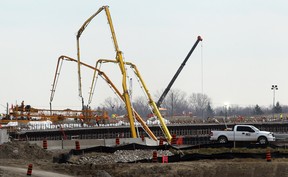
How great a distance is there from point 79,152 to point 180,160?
7.73 metres

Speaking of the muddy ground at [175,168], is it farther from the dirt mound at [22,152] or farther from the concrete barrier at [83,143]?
the concrete barrier at [83,143]

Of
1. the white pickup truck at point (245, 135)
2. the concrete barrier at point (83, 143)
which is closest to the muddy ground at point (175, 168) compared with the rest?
the concrete barrier at point (83, 143)

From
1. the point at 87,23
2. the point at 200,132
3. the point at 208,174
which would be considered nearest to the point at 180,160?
the point at 208,174

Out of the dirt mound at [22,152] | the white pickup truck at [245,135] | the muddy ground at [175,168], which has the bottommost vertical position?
the muddy ground at [175,168]

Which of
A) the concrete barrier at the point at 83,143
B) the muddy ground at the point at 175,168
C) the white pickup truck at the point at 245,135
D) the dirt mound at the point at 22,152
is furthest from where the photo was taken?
the white pickup truck at the point at 245,135

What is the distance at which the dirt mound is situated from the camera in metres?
40.6

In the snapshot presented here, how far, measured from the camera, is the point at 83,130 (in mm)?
71062

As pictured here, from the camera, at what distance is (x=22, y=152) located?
41.2m

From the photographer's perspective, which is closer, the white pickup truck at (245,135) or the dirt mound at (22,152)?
the dirt mound at (22,152)

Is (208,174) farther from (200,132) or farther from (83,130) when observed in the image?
(200,132)

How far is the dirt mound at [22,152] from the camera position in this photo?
133 feet

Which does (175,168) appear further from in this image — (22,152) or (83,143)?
(83,143)

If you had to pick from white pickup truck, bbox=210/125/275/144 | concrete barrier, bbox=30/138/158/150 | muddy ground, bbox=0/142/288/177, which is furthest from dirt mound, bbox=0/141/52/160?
white pickup truck, bbox=210/125/275/144

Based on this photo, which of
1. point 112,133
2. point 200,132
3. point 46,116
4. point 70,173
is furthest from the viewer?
point 200,132
